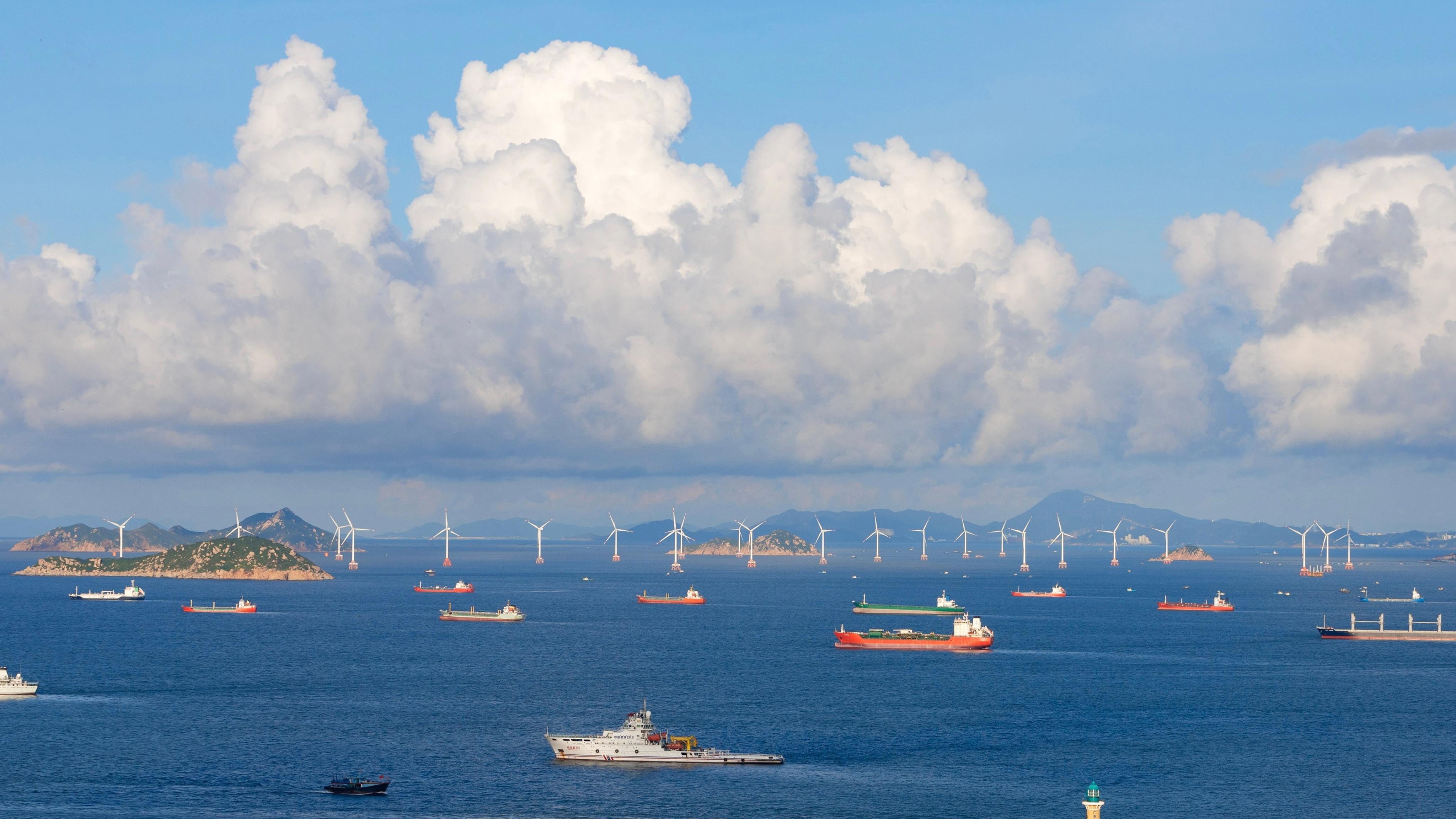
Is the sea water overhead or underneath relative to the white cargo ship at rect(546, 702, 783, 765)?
underneath

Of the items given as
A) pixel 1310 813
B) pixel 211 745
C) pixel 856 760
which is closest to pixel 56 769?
pixel 211 745

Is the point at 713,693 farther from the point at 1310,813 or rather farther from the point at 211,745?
the point at 1310,813

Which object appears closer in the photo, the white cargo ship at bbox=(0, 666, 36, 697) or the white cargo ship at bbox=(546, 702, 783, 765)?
the white cargo ship at bbox=(546, 702, 783, 765)

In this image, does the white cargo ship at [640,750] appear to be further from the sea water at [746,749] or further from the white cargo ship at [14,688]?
the white cargo ship at [14,688]

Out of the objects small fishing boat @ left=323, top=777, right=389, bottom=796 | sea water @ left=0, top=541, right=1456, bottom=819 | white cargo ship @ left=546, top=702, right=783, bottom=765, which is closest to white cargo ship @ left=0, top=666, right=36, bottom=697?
sea water @ left=0, top=541, right=1456, bottom=819

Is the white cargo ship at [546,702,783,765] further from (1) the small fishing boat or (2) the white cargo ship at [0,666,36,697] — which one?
(2) the white cargo ship at [0,666,36,697]

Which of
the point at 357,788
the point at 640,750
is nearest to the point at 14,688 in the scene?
the point at 357,788

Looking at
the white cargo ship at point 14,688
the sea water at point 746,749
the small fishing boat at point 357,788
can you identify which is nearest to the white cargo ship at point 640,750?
the sea water at point 746,749

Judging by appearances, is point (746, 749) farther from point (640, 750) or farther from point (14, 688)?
point (14, 688)
